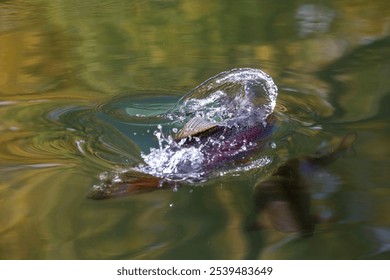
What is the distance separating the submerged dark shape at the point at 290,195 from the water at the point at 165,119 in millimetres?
36

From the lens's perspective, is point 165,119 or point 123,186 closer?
point 123,186

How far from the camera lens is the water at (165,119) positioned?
211cm

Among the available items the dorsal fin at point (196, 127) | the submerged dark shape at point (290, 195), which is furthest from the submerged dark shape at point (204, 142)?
the submerged dark shape at point (290, 195)

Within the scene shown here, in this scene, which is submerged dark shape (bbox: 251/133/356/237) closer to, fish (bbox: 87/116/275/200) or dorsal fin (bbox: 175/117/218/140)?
fish (bbox: 87/116/275/200)

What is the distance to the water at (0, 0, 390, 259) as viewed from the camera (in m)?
2.11

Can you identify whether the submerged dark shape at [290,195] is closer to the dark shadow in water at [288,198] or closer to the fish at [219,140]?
the dark shadow in water at [288,198]

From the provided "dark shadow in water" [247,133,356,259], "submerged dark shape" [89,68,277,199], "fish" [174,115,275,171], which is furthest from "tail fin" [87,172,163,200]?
"dark shadow in water" [247,133,356,259]

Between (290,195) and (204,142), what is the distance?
0.41 meters

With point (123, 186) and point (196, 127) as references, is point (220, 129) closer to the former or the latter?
point (196, 127)

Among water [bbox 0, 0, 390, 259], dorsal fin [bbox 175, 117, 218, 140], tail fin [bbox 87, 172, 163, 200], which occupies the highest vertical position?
dorsal fin [bbox 175, 117, 218, 140]

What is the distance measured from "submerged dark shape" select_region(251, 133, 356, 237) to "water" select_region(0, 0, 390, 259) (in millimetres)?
36

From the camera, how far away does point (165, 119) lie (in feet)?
9.69

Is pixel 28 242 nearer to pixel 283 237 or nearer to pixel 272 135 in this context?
pixel 283 237

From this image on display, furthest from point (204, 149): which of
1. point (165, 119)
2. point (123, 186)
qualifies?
point (165, 119)
